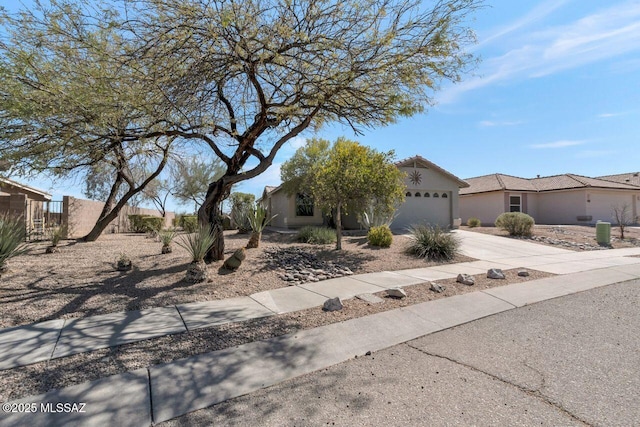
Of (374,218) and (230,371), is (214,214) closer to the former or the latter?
(230,371)

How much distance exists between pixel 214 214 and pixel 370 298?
5.20 metres

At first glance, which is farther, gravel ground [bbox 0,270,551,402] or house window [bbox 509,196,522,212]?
house window [bbox 509,196,522,212]

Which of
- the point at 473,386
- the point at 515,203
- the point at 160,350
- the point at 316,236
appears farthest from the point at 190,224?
the point at 515,203

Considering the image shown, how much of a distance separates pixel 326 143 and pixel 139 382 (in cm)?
1822

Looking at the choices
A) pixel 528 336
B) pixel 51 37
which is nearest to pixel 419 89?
pixel 528 336

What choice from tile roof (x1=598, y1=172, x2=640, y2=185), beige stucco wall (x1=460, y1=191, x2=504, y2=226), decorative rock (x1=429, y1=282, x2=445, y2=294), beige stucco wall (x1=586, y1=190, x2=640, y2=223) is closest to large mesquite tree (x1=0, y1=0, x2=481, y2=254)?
decorative rock (x1=429, y1=282, x2=445, y2=294)

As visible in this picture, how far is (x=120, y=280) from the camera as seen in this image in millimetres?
7711

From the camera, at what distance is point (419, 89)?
835 centimetres

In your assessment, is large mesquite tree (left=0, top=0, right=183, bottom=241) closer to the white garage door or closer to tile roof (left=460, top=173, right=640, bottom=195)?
the white garage door

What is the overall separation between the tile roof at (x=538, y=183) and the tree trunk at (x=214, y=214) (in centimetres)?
2379

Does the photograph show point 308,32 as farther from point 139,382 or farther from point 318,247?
point 318,247

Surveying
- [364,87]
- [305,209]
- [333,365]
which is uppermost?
[364,87]

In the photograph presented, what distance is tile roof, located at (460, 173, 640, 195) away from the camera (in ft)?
90.5

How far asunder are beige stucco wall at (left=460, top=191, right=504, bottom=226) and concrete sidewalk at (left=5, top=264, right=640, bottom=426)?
931 inches
